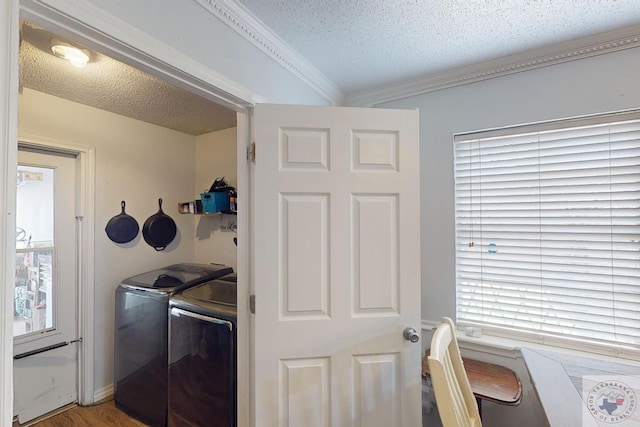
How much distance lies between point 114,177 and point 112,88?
785 millimetres

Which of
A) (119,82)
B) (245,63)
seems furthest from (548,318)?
(119,82)

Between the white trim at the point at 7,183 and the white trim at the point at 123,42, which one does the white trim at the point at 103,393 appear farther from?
the white trim at the point at 123,42

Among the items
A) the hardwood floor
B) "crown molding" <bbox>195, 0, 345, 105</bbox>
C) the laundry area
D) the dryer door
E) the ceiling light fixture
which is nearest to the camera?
"crown molding" <bbox>195, 0, 345, 105</bbox>

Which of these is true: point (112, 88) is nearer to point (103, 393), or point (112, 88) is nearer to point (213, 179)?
point (213, 179)

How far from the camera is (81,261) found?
2277 mm

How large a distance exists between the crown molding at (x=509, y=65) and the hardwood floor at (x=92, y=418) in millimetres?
2908

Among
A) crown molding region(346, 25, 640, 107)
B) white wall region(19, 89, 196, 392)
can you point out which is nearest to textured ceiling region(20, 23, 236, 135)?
white wall region(19, 89, 196, 392)

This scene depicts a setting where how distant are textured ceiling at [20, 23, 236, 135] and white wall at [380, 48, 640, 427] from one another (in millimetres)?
1563

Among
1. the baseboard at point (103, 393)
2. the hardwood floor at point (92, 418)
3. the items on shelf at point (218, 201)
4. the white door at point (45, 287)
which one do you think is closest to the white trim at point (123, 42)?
the items on shelf at point (218, 201)

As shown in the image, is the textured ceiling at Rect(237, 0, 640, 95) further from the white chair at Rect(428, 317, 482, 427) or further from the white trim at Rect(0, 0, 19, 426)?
the white chair at Rect(428, 317, 482, 427)

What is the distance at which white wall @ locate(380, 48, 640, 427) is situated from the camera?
60.5 inches

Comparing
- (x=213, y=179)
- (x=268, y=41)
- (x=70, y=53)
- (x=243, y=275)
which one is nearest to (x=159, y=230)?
(x=213, y=179)

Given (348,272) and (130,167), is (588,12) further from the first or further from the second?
(130,167)

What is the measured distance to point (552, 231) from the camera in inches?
65.5
